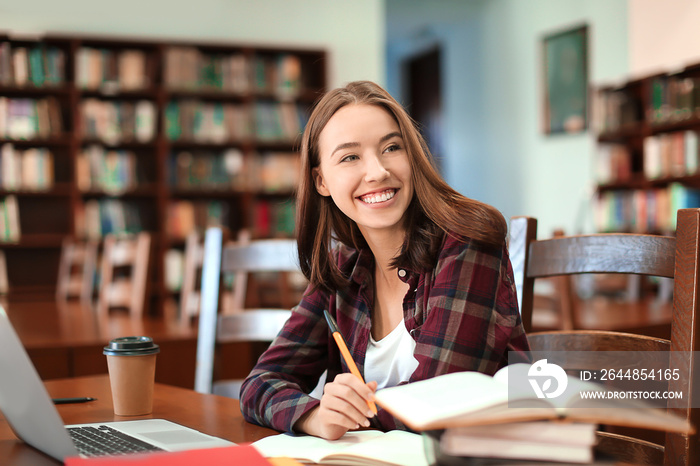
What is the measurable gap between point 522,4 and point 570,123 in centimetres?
133

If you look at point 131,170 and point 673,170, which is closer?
point 673,170

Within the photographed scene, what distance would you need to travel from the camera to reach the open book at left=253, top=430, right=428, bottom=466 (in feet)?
2.42

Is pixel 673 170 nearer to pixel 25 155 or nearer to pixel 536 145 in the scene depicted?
pixel 536 145

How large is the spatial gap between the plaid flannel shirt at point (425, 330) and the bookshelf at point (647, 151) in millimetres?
3776

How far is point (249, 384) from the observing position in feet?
3.51

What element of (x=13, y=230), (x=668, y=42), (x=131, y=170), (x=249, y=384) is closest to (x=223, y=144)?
(x=131, y=170)

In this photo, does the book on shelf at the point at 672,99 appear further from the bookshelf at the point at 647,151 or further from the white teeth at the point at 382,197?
the white teeth at the point at 382,197

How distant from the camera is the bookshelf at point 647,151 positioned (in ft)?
15.1

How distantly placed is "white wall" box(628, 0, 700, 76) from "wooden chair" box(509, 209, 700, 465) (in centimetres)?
394

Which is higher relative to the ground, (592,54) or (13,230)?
(592,54)

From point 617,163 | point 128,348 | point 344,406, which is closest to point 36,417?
point 128,348

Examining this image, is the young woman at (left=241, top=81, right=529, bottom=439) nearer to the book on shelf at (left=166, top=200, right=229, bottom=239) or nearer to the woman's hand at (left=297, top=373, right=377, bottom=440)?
the woman's hand at (left=297, top=373, right=377, bottom=440)

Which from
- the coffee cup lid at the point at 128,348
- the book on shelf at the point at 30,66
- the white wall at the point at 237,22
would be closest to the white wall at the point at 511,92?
the white wall at the point at 237,22

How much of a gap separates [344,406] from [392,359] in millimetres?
286
